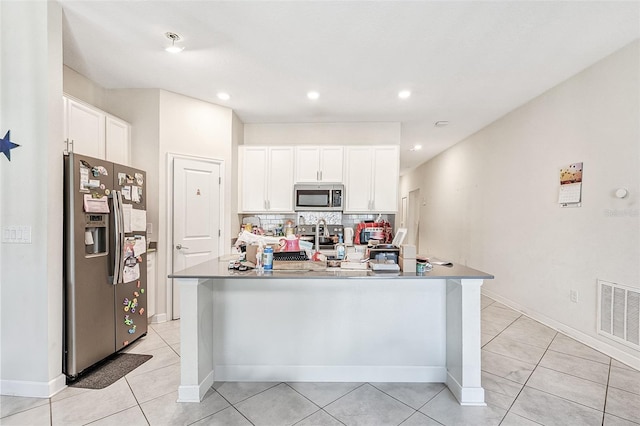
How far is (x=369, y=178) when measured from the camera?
14.0 feet

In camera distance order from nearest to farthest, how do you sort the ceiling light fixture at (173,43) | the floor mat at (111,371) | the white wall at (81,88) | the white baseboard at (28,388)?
the white baseboard at (28,388)
the floor mat at (111,371)
the ceiling light fixture at (173,43)
the white wall at (81,88)

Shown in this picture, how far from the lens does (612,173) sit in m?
2.58

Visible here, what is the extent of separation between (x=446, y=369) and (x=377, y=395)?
0.58 m

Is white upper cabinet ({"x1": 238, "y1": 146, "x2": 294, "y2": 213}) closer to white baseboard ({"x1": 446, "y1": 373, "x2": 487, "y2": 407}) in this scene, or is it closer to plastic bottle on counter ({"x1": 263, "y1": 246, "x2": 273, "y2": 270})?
plastic bottle on counter ({"x1": 263, "y1": 246, "x2": 273, "y2": 270})

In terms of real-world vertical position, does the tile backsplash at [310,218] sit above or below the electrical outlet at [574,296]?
above

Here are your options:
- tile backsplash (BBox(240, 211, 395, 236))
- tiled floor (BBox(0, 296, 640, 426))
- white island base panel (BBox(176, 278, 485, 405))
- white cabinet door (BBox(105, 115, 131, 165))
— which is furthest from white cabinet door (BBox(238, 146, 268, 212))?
tiled floor (BBox(0, 296, 640, 426))

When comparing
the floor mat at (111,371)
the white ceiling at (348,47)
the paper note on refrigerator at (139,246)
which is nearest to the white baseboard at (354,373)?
the floor mat at (111,371)

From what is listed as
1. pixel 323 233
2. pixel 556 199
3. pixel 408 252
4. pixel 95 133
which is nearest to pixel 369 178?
pixel 323 233

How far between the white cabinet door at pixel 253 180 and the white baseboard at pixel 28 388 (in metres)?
2.71

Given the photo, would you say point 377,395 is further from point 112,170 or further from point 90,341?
point 112,170

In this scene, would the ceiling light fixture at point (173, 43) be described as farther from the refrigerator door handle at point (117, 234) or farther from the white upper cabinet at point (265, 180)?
the white upper cabinet at point (265, 180)

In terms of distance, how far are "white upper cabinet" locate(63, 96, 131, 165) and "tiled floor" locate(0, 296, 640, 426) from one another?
80.5 inches

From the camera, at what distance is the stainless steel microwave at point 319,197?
13.7ft

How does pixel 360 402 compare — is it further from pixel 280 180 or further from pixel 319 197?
pixel 280 180
